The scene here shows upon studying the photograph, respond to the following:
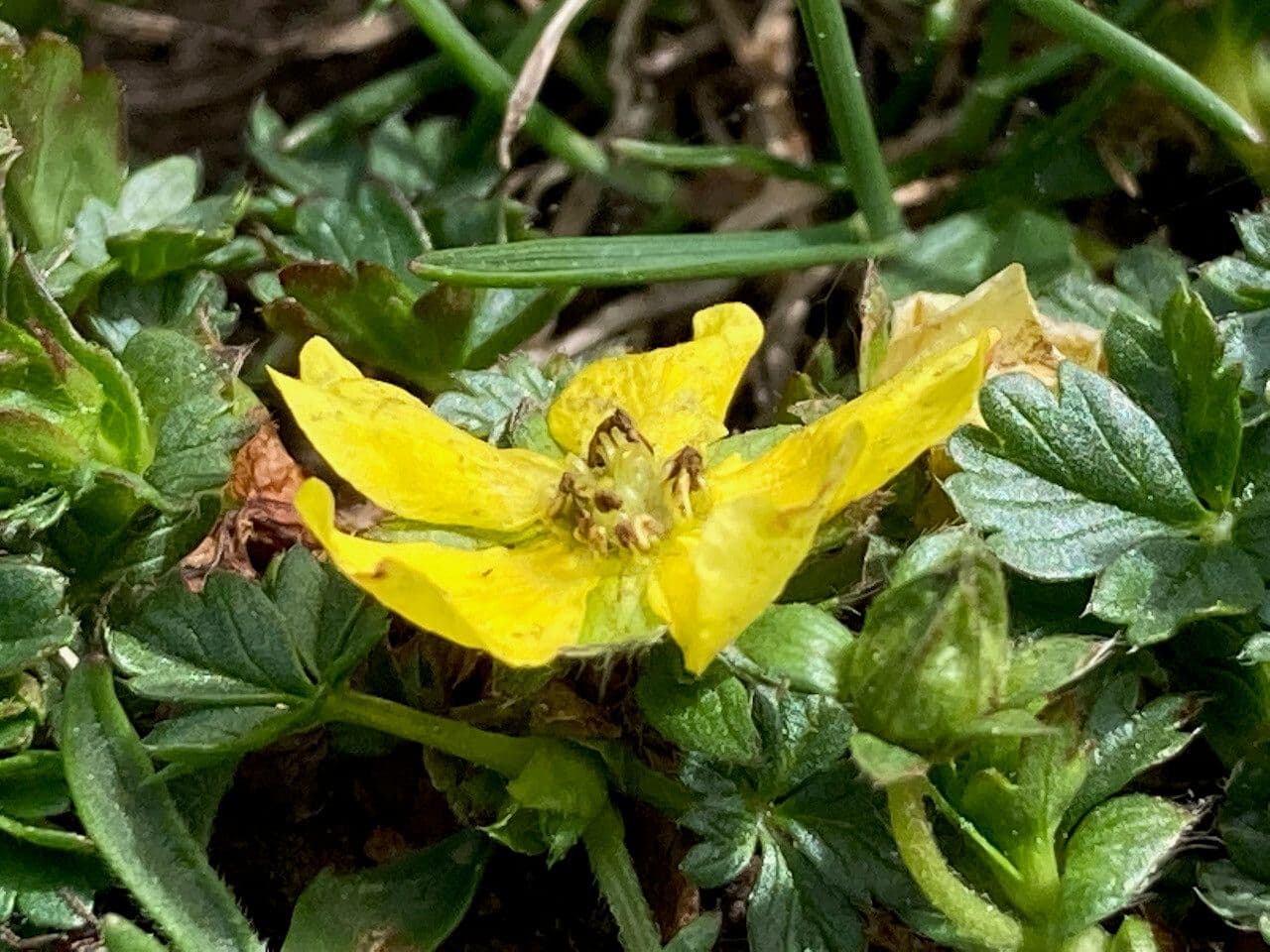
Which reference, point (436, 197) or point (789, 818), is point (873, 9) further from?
point (789, 818)

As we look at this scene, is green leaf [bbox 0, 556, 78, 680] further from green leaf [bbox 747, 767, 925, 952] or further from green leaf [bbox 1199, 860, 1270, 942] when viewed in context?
green leaf [bbox 1199, 860, 1270, 942]

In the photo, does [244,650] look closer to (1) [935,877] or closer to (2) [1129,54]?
(1) [935,877]

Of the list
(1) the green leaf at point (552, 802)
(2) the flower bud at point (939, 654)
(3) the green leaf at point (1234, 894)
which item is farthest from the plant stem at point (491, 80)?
(3) the green leaf at point (1234, 894)

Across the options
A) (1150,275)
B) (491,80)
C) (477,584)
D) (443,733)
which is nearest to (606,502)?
(477,584)

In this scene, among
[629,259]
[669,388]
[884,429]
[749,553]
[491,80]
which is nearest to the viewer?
[749,553]

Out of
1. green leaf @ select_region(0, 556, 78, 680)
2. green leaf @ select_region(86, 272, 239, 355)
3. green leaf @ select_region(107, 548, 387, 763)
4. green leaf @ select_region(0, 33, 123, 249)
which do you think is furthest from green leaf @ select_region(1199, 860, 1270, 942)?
green leaf @ select_region(0, 33, 123, 249)

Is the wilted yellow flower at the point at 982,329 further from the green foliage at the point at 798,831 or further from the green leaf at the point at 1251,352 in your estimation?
the green foliage at the point at 798,831
